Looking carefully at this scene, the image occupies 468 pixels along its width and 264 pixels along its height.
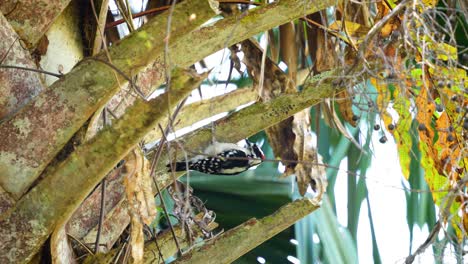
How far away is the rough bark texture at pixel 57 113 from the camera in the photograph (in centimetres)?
120

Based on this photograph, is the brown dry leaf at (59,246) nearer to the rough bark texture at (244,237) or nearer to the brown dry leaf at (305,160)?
the rough bark texture at (244,237)

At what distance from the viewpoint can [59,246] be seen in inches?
50.2

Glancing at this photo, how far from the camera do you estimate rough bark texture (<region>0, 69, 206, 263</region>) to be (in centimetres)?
105

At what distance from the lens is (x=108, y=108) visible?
4.97 feet

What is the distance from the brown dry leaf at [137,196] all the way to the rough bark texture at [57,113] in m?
0.11

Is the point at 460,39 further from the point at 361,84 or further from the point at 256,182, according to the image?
the point at 361,84

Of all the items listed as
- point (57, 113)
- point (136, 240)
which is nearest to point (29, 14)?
point (57, 113)

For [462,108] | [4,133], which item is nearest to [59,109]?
[4,133]

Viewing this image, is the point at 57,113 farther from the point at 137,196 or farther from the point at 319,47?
the point at 319,47

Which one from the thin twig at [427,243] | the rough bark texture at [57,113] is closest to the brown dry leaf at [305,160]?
the thin twig at [427,243]

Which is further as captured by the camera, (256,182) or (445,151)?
(256,182)

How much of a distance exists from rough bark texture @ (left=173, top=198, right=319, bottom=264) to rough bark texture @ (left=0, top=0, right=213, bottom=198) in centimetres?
31

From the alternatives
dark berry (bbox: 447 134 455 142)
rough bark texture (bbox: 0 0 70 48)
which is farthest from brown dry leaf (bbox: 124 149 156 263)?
dark berry (bbox: 447 134 455 142)

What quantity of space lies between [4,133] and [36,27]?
255 mm
